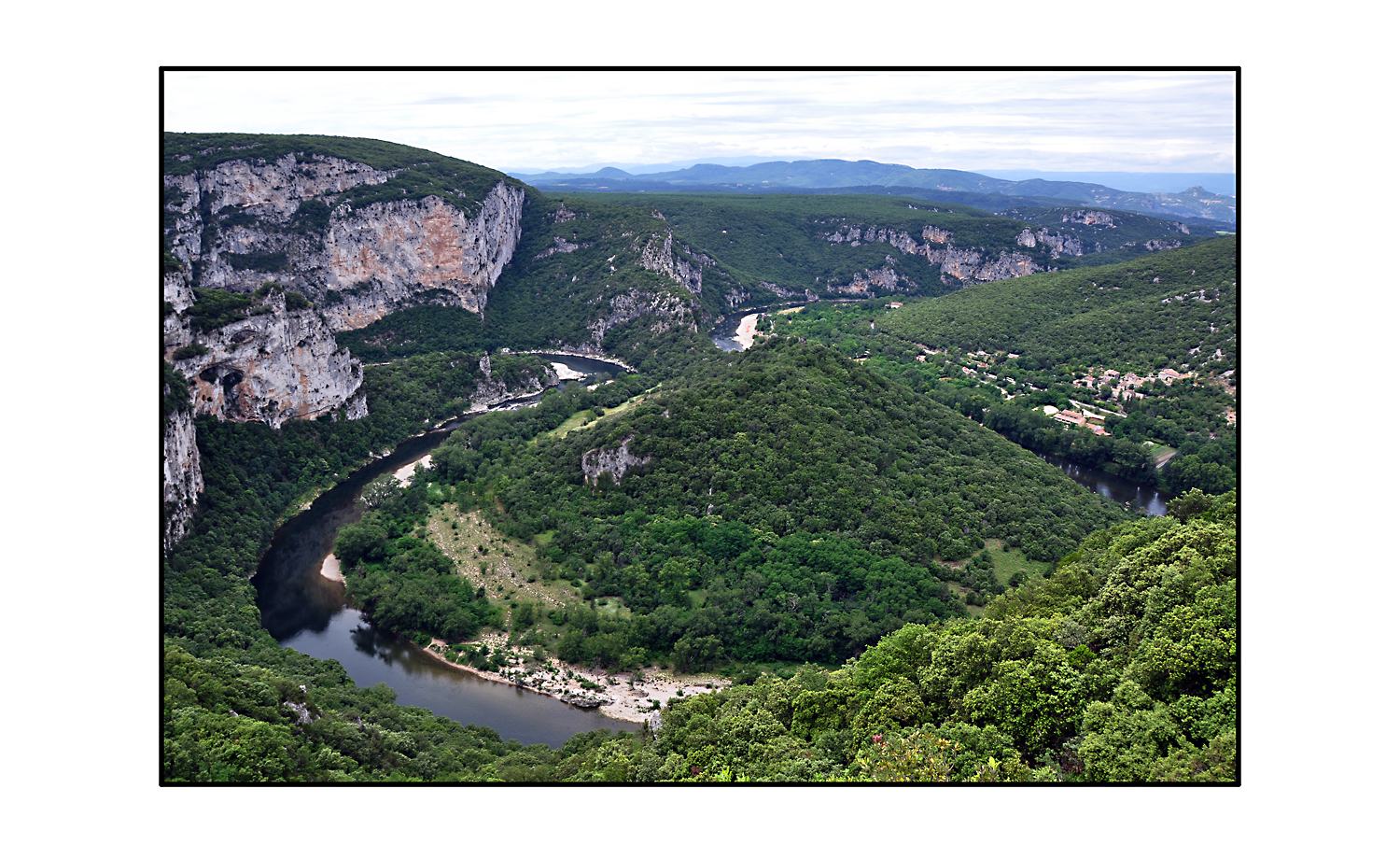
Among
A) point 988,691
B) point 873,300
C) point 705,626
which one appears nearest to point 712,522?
point 705,626

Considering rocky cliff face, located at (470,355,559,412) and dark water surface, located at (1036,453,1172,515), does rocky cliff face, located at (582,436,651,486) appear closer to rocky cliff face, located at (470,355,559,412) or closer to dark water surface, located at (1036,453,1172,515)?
dark water surface, located at (1036,453,1172,515)

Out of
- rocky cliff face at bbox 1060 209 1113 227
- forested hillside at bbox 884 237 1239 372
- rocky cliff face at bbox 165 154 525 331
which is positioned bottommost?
forested hillside at bbox 884 237 1239 372

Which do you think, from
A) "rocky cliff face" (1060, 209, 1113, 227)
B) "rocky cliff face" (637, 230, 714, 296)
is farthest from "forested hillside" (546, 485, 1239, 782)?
"rocky cliff face" (1060, 209, 1113, 227)

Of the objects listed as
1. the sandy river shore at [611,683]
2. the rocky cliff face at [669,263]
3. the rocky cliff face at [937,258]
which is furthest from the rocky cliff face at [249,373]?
the rocky cliff face at [937,258]

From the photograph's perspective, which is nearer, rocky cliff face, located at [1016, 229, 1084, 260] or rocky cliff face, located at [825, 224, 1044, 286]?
rocky cliff face, located at [825, 224, 1044, 286]

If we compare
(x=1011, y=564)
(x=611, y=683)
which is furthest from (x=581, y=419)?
(x=1011, y=564)
